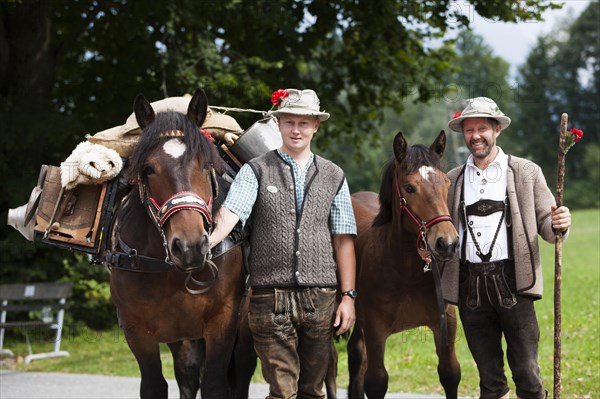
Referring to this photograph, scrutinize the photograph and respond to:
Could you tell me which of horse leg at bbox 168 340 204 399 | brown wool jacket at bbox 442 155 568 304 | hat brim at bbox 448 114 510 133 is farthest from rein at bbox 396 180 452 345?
horse leg at bbox 168 340 204 399

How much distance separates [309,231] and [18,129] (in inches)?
333

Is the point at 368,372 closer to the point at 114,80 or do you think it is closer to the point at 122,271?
the point at 122,271

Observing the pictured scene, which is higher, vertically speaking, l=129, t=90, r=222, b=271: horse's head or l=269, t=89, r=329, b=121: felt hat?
l=269, t=89, r=329, b=121: felt hat

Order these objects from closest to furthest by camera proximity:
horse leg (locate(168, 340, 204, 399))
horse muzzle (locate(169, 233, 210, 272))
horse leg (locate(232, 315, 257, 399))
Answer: horse muzzle (locate(169, 233, 210, 272))
horse leg (locate(232, 315, 257, 399))
horse leg (locate(168, 340, 204, 399))

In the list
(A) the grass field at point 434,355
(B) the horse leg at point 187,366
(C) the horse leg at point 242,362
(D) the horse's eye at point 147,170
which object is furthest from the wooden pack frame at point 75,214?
(A) the grass field at point 434,355

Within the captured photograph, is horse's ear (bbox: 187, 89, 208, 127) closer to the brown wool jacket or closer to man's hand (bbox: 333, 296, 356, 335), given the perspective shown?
man's hand (bbox: 333, 296, 356, 335)

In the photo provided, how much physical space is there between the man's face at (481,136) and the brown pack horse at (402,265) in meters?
0.20

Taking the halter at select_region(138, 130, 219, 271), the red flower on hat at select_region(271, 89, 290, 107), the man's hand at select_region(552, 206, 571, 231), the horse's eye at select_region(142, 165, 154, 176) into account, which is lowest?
the halter at select_region(138, 130, 219, 271)

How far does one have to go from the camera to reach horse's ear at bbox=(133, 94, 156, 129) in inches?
189

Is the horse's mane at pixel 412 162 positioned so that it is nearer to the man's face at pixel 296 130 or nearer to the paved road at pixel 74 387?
the man's face at pixel 296 130

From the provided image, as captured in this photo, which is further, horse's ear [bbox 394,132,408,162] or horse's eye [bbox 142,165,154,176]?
horse's ear [bbox 394,132,408,162]

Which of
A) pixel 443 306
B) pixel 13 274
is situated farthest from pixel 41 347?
pixel 443 306

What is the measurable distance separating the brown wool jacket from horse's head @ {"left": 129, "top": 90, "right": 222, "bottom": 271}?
5.78 ft

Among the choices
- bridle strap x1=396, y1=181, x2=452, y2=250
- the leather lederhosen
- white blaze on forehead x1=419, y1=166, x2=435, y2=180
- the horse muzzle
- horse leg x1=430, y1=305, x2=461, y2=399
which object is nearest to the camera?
the horse muzzle
